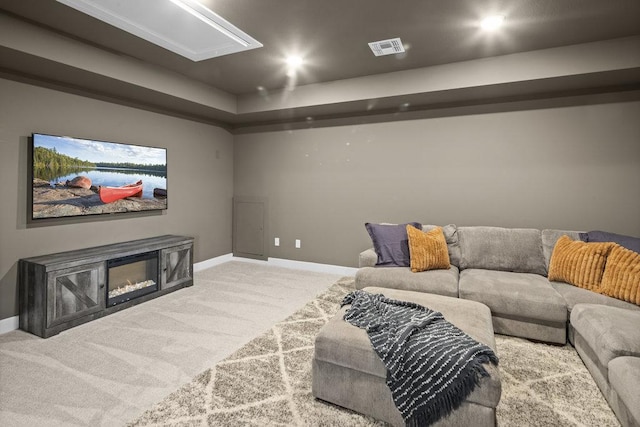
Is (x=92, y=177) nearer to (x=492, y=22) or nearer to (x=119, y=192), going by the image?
(x=119, y=192)

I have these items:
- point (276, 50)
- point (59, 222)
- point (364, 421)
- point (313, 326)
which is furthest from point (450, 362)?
point (59, 222)

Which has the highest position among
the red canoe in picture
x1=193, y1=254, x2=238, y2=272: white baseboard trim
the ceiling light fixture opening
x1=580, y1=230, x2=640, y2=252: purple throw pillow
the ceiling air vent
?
the ceiling air vent

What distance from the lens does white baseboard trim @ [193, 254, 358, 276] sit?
4773 millimetres

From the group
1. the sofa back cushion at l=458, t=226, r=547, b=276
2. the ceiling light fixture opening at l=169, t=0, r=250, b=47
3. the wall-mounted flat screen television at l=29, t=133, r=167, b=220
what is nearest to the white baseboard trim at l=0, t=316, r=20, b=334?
the wall-mounted flat screen television at l=29, t=133, r=167, b=220

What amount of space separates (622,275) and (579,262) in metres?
0.32

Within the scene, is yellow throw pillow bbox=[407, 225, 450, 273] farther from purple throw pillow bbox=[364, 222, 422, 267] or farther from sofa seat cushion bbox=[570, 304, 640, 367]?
sofa seat cushion bbox=[570, 304, 640, 367]

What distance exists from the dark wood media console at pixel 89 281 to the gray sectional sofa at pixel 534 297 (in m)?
2.28

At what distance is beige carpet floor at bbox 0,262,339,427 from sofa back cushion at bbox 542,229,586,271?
244cm

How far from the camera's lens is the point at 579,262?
2770 mm

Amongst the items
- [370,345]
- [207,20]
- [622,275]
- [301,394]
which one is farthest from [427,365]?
[207,20]

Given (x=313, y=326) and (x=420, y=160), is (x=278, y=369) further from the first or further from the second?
(x=420, y=160)

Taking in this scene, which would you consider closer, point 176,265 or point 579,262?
point 579,262

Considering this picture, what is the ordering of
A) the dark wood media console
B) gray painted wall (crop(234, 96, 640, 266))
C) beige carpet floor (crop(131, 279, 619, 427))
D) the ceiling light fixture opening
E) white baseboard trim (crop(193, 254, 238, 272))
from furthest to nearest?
white baseboard trim (crop(193, 254, 238, 272)) → gray painted wall (crop(234, 96, 640, 266)) → the dark wood media console → the ceiling light fixture opening → beige carpet floor (crop(131, 279, 619, 427))

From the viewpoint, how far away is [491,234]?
3477 millimetres
